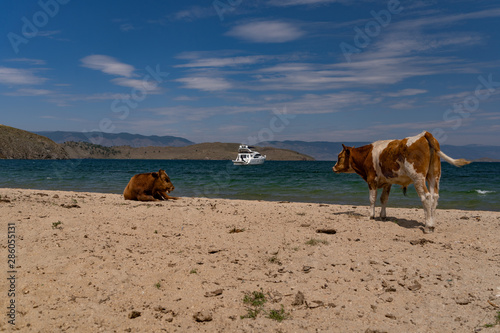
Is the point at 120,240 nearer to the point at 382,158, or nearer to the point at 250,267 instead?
the point at 250,267

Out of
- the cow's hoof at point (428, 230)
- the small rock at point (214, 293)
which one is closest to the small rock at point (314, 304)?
the small rock at point (214, 293)

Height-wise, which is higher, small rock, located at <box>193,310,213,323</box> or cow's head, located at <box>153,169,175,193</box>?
cow's head, located at <box>153,169,175,193</box>

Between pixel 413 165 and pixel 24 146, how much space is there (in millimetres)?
162567

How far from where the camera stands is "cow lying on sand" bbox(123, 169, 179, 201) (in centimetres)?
1508

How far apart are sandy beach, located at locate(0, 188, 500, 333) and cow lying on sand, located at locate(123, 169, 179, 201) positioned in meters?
6.25

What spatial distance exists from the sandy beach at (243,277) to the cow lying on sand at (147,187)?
6250 mm

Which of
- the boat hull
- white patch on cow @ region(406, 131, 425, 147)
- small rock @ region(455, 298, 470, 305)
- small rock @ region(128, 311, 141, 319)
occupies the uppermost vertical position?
the boat hull

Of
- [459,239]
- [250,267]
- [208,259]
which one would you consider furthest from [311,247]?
[459,239]

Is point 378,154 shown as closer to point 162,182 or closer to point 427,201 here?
point 427,201

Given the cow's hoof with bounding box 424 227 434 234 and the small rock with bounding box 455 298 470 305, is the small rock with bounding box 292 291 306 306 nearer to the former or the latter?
the small rock with bounding box 455 298 470 305

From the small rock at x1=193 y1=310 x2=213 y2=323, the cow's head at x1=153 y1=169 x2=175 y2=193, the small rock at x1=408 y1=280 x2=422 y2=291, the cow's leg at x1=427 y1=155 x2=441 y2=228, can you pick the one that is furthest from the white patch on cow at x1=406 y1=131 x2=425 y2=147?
the cow's head at x1=153 y1=169 x2=175 y2=193

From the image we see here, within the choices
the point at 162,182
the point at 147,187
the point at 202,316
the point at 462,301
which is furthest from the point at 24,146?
the point at 462,301

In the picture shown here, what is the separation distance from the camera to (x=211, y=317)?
Answer: 4.53m

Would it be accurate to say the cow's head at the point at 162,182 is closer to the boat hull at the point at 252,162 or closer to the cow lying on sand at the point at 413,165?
the cow lying on sand at the point at 413,165
